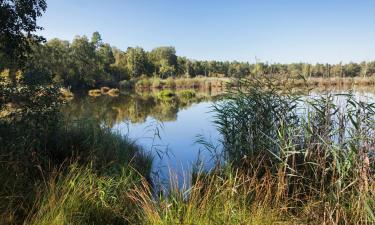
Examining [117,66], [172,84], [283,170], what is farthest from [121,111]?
[117,66]

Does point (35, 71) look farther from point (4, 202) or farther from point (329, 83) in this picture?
point (329, 83)

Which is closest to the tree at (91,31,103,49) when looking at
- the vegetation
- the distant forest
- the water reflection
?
the distant forest

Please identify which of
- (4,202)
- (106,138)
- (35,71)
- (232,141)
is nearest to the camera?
(4,202)

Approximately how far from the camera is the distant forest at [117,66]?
571 cm

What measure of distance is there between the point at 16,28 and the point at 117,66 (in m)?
53.3

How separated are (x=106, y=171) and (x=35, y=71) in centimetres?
227

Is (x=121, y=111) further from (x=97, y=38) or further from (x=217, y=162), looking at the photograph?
(x=97, y=38)

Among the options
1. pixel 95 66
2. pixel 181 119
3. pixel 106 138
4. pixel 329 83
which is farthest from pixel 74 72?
pixel 329 83

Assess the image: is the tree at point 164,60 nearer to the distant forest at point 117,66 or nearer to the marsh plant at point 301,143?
the distant forest at point 117,66

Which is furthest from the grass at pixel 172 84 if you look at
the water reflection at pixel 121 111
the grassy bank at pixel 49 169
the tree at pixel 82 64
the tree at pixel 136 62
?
the grassy bank at pixel 49 169

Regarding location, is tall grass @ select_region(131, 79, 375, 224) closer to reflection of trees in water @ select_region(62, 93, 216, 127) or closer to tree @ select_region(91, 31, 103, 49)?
reflection of trees in water @ select_region(62, 93, 216, 127)

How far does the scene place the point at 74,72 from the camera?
144 feet

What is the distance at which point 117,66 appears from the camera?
5781cm

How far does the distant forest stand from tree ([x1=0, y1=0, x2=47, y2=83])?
0.26m
